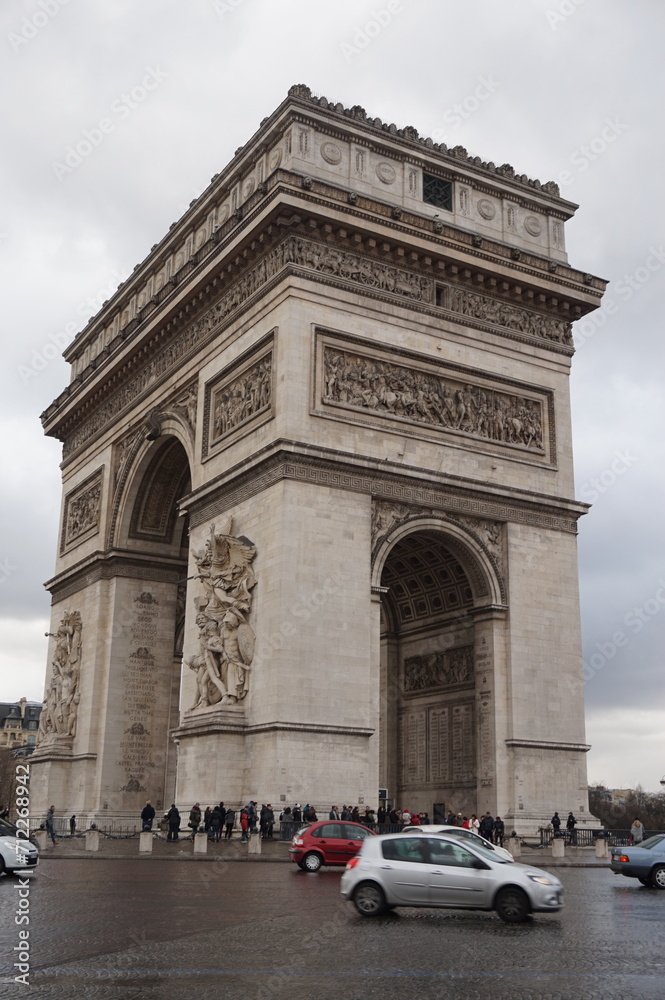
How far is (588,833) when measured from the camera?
31781 millimetres

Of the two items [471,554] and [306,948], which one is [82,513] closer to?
[471,554]

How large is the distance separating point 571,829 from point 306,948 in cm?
2150

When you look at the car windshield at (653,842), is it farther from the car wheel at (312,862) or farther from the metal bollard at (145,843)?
the metal bollard at (145,843)

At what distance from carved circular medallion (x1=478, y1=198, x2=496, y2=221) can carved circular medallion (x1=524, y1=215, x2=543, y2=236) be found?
1.40 meters

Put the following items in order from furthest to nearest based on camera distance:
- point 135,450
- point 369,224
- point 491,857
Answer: point 135,450, point 369,224, point 491,857

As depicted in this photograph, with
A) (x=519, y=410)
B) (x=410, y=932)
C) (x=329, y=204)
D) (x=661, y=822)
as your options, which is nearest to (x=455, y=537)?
(x=519, y=410)

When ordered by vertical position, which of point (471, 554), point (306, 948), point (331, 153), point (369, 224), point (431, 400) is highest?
point (331, 153)

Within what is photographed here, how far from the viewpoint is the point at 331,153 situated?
33812 millimetres

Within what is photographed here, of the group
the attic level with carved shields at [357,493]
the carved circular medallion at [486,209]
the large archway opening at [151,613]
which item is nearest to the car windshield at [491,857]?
the attic level with carved shields at [357,493]

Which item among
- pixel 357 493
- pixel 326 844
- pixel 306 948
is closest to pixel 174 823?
pixel 326 844

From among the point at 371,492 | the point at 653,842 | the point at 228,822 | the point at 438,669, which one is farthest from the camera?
the point at 438,669

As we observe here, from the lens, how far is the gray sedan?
20.4 meters

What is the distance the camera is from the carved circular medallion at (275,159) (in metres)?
33.9

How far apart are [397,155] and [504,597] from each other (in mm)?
14563
